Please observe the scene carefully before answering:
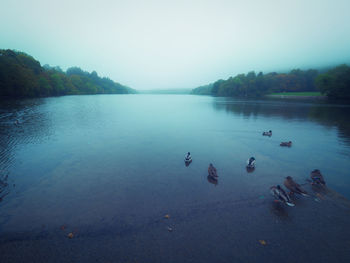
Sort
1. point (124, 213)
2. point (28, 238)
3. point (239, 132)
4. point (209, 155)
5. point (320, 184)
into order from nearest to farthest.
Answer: point (28, 238) < point (124, 213) < point (320, 184) < point (209, 155) < point (239, 132)

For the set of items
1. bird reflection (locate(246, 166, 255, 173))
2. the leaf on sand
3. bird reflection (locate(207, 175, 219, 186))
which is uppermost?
the leaf on sand

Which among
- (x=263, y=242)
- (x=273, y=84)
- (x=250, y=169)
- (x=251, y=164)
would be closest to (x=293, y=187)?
(x=250, y=169)

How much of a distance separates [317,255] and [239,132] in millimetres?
18652

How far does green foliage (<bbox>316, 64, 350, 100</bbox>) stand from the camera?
2598 inches

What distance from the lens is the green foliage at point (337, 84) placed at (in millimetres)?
66000

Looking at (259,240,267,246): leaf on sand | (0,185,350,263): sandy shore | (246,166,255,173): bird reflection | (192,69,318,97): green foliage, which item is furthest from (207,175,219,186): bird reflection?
(192,69,318,97): green foliage

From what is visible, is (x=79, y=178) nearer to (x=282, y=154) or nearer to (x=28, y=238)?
(x=28, y=238)

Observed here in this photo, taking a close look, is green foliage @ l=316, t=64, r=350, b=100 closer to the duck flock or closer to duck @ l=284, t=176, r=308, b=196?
the duck flock

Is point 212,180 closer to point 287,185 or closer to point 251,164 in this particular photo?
point 251,164

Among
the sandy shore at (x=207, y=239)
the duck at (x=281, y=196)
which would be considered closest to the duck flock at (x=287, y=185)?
the duck at (x=281, y=196)

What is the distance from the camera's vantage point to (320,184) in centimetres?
927

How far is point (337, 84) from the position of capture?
67500 millimetres

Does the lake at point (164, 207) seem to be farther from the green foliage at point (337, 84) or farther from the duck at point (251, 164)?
the green foliage at point (337, 84)

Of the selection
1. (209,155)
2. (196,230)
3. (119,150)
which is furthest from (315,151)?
(119,150)
